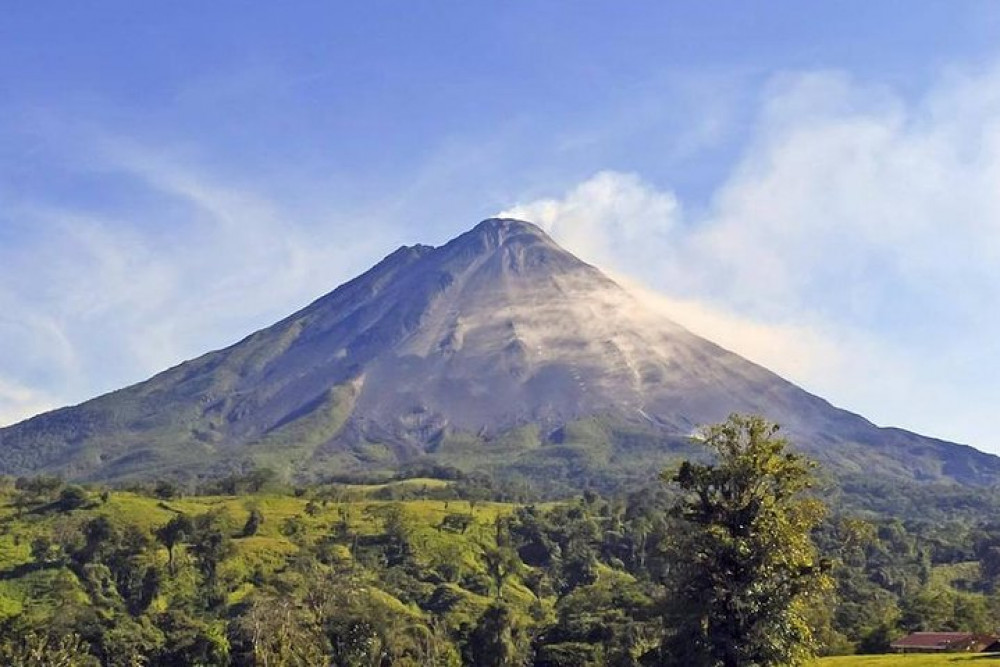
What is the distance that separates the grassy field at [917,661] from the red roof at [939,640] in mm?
12027

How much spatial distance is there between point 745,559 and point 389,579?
100139 mm

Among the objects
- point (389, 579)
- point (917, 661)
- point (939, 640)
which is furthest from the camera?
point (389, 579)

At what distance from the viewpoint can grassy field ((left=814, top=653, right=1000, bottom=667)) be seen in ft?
162

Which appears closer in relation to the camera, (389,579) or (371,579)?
(371,579)

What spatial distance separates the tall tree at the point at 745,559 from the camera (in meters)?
34.4

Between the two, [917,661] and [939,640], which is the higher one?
[917,661]

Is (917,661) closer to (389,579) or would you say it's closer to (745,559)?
(745,559)

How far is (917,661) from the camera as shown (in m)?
52.3

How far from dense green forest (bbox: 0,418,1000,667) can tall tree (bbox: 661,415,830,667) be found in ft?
0.71

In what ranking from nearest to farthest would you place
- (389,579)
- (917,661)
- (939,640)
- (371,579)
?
(917,661) < (939,640) < (371,579) < (389,579)

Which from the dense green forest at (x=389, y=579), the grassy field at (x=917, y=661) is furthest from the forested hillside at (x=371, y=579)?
the grassy field at (x=917, y=661)

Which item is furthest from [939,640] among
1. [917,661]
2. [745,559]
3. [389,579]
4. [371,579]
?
[389,579]

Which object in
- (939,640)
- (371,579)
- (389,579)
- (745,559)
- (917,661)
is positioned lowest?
(939,640)

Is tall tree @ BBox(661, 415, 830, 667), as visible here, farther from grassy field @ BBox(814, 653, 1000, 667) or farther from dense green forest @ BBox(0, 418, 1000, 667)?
grassy field @ BBox(814, 653, 1000, 667)
